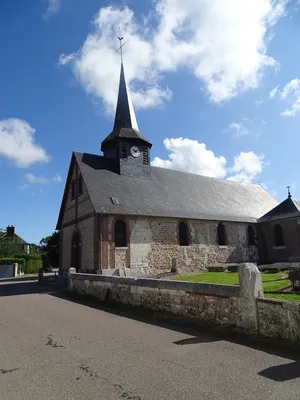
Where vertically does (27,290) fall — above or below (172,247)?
below

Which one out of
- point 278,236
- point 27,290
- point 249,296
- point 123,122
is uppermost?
point 123,122

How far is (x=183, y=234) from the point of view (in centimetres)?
1928

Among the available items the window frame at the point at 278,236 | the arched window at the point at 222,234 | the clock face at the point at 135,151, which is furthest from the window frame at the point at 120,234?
the window frame at the point at 278,236

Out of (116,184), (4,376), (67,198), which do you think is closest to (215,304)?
(4,376)

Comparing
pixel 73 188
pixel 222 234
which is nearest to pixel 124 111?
pixel 73 188

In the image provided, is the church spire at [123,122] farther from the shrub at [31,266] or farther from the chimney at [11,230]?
the chimney at [11,230]

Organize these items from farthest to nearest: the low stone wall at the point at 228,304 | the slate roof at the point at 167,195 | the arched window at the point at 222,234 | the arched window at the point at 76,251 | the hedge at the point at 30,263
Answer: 1. the hedge at the point at 30,263
2. the arched window at the point at 222,234
3. the arched window at the point at 76,251
4. the slate roof at the point at 167,195
5. the low stone wall at the point at 228,304

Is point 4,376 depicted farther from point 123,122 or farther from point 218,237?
point 123,122

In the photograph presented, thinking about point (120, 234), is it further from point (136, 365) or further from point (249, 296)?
point (136, 365)

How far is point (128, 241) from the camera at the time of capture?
55.6ft

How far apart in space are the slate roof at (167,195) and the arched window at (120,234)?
2.67 ft

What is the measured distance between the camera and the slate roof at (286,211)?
67.0 ft

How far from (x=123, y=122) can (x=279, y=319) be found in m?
19.2

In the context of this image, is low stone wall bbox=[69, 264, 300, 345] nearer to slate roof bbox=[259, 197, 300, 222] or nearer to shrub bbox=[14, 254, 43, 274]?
slate roof bbox=[259, 197, 300, 222]
